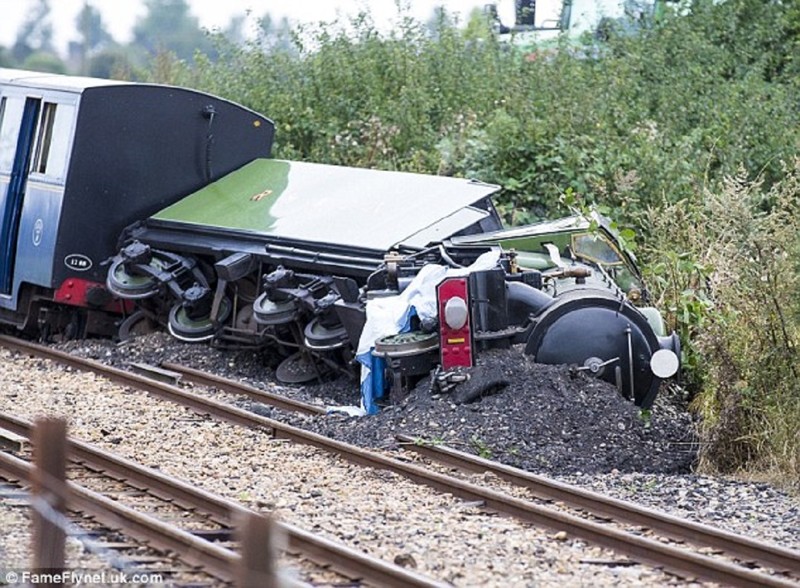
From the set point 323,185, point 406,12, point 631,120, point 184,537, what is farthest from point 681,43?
point 184,537

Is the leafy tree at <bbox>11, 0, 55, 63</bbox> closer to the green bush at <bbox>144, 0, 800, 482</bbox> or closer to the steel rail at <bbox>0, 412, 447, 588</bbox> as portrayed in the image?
the green bush at <bbox>144, 0, 800, 482</bbox>

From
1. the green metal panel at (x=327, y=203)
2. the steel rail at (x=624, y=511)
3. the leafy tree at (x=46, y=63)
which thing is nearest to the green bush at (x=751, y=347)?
the steel rail at (x=624, y=511)

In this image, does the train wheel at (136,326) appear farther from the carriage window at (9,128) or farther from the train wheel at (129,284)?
the carriage window at (9,128)

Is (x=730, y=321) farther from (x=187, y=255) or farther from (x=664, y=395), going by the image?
(x=187, y=255)

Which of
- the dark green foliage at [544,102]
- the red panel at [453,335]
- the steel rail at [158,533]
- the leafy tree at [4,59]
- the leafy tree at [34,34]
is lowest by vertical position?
the steel rail at [158,533]

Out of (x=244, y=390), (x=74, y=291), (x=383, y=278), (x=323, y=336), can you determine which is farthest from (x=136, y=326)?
(x=383, y=278)

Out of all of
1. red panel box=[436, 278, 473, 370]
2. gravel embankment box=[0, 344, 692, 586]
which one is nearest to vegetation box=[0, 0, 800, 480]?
red panel box=[436, 278, 473, 370]

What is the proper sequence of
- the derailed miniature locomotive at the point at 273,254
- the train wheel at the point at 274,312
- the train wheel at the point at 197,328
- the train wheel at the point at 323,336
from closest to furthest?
the derailed miniature locomotive at the point at 273,254 < the train wheel at the point at 323,336 < the train wheel at the point at 274,312 < the train wheel at the point at 197,328

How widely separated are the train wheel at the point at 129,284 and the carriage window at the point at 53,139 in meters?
1.17

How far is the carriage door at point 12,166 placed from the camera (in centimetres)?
1497

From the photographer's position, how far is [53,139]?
14.7m

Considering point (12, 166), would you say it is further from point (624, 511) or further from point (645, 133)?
point (624, 511)

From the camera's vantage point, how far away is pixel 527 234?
42.7 feet

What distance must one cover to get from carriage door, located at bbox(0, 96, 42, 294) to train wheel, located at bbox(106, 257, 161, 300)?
1358 mm
